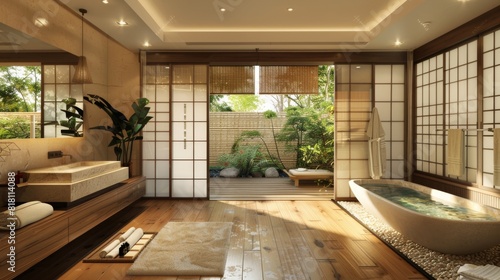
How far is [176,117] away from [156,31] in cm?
146

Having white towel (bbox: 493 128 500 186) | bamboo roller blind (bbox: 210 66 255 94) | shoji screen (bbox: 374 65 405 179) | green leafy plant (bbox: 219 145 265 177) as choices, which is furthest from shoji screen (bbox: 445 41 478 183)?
green leafy plant (bbox: 219 145 265 177)

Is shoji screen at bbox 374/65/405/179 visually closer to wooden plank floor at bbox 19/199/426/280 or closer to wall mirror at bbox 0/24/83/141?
wooden plank floor at bbox 19/199/426/280

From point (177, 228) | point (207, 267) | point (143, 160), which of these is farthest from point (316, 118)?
point (207, 267)

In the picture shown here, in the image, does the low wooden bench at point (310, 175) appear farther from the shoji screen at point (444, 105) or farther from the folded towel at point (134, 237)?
the folded towel at point (134, 237)

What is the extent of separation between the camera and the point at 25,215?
7.46ft

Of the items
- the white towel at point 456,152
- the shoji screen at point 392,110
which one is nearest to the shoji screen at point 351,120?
the shoji screen at point 392,110

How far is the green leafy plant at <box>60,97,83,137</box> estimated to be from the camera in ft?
11.9

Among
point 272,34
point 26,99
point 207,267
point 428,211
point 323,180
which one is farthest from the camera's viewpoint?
point 323,180

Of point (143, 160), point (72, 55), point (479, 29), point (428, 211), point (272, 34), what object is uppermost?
point (272, 34)

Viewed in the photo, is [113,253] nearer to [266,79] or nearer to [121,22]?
[121,22]

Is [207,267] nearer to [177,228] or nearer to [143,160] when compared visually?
[177,228]

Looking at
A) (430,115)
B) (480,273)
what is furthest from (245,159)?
(480,273)

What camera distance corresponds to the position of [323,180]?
270 inches

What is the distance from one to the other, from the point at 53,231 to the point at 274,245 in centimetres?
190
